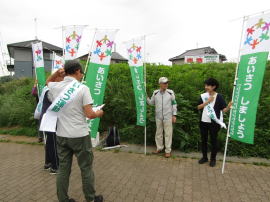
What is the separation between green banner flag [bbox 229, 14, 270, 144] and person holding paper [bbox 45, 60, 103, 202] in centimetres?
276

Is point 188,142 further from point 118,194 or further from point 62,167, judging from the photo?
point 62,167

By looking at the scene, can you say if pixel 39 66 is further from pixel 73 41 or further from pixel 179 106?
pixel 179 106

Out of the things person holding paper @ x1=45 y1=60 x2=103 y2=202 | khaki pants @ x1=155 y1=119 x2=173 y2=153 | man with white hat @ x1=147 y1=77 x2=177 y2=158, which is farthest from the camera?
khaki pants @ x1=155 y1=119 x2=173 y2=153

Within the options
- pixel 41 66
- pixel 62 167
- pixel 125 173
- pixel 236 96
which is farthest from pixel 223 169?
pixel 41 66

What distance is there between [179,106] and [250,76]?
240 cm

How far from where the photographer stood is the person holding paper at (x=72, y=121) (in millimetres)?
2400

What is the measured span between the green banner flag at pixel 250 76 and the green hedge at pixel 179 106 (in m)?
1.43

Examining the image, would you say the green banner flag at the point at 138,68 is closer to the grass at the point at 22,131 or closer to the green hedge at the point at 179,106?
the green hedge at the point at 179,106

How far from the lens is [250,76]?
11.5 ft

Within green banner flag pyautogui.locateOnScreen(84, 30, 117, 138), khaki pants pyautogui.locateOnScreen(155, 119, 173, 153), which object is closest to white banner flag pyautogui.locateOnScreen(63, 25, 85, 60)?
green banner flag pyautogui.locateOnScreen(84, 30, 117, 138)

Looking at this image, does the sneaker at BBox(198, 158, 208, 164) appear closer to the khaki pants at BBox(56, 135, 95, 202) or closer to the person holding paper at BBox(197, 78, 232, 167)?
the person holding paper at BBox(197, 78, 232, 167)

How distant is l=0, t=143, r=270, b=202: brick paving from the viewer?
310 centimetres

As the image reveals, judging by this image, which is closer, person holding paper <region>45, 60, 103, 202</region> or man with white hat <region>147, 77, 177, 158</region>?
person holding paper <region>45, 60, 103, 202</region>

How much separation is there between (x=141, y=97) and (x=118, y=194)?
2406 millimetres
